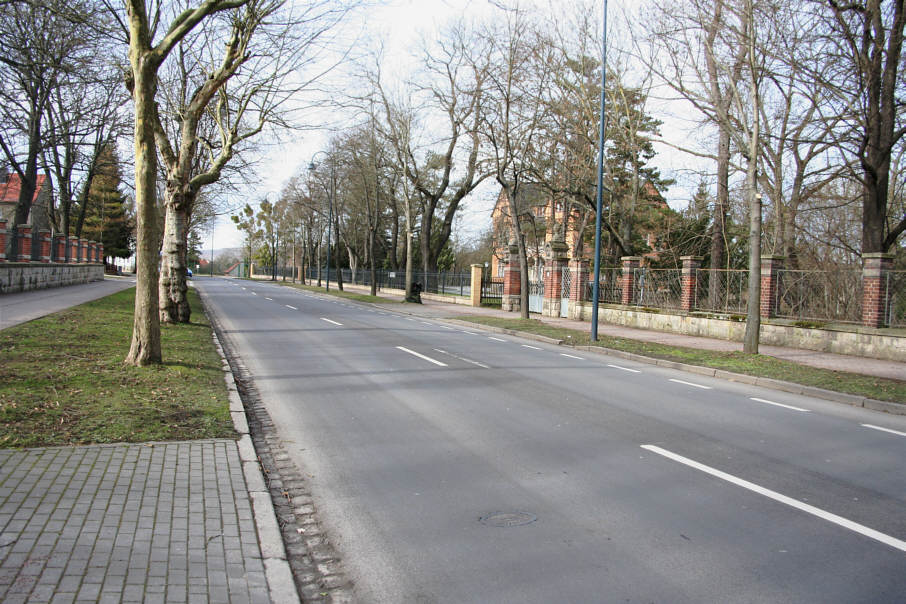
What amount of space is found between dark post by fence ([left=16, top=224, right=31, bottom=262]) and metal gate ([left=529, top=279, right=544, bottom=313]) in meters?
21.9

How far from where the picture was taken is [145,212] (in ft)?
30.7

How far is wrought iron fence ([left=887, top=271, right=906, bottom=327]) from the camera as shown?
1558 centimetres

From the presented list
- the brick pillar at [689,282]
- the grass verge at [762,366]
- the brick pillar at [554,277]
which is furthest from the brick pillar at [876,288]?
the brick pillar at [554,277]

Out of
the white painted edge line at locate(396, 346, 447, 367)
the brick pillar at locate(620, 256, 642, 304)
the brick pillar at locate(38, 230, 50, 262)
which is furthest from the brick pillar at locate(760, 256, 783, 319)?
the brick pillar at locate(38, 230, 50, 262)

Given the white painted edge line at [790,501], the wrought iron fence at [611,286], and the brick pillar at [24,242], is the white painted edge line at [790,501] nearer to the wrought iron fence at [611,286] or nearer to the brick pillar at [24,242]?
the wrought iron fence at [611,286]

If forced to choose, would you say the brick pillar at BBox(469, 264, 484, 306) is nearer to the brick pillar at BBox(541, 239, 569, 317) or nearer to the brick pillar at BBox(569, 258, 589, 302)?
the brick pillar at BBox(541, 239, 569, 317)

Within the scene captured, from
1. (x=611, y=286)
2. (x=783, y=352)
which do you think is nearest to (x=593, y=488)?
→ (x=783, y=352)

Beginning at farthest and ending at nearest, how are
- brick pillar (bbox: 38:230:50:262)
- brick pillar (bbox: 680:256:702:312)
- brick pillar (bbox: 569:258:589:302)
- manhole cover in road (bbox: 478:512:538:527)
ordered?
brick pillar (bbox: 38:230:50:262)
brick pillar (bbox: 569:258:589:302)
brick pillar (bbox: 680:256:702:312)
manhole cover in road (bbox: 478:512:538:527)

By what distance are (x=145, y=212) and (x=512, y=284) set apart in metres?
24.4

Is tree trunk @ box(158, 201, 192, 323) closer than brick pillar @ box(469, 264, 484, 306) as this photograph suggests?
Yes

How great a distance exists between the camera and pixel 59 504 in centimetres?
427


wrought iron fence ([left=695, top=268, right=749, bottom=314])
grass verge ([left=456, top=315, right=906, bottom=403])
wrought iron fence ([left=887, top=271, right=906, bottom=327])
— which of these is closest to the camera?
grass verge ([left=456, top=315, right=906, bottom=403])

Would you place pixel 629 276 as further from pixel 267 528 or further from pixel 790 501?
pixel 267 528

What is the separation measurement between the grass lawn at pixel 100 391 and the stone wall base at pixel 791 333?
48.5 feet
